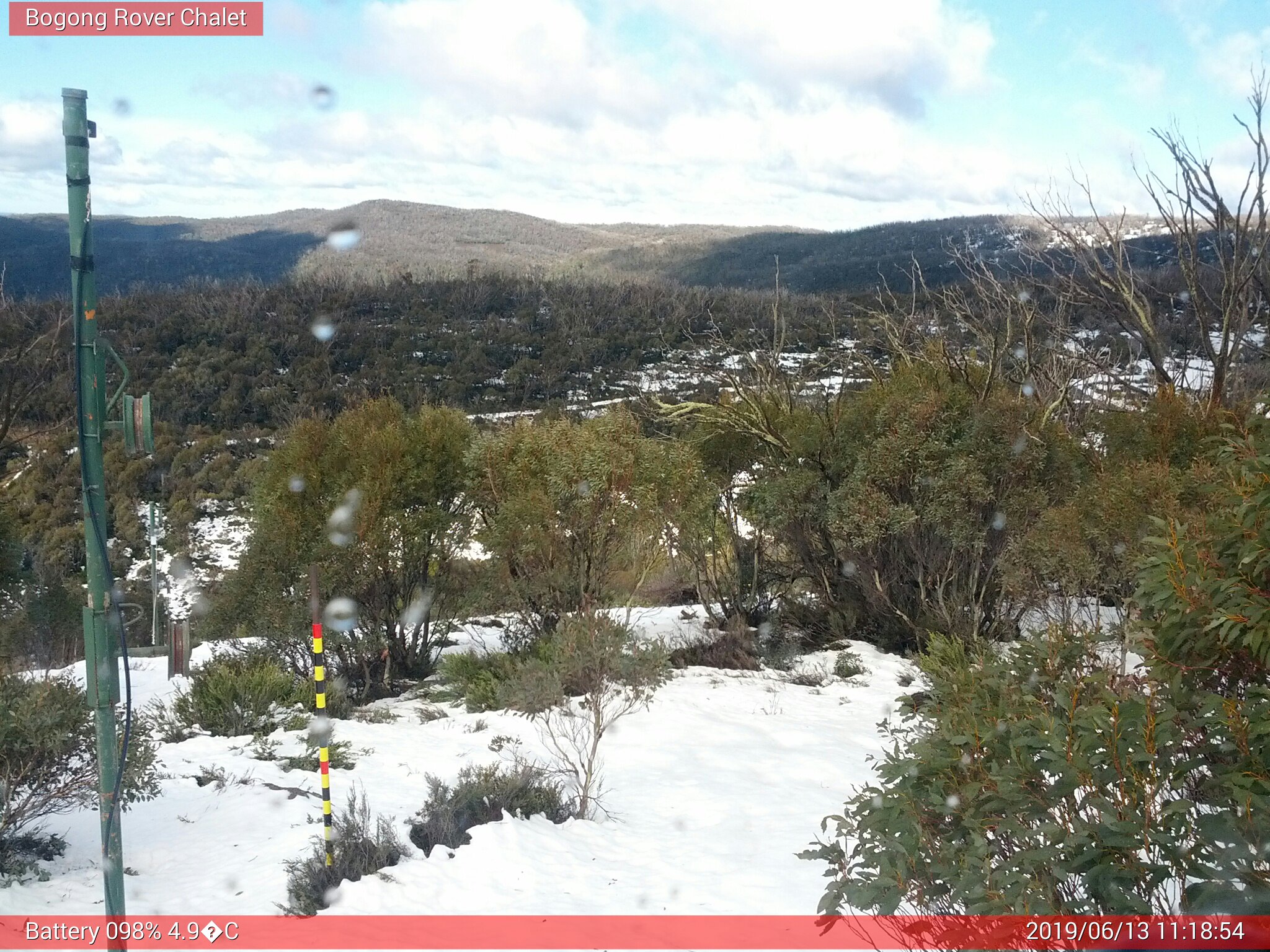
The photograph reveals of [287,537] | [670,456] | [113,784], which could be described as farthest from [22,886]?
[670,456]

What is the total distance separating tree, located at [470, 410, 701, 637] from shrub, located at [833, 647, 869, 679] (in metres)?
2.74

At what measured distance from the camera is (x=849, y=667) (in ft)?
38.9

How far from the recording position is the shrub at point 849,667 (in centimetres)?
1174

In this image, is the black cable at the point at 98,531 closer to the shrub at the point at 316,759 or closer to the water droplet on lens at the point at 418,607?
the shrub at the point at 316,759

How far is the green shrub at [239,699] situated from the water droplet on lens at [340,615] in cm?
124

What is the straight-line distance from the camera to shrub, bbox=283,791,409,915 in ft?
16.5

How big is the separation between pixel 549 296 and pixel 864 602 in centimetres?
4779

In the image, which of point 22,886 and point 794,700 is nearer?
point 22,886

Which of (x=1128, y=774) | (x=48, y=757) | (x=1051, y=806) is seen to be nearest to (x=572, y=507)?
(x=48, y=757)

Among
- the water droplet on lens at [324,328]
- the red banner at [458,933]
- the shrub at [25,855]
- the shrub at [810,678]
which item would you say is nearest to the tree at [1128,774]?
the red banner at [458,933]

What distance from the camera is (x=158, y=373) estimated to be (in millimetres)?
42500

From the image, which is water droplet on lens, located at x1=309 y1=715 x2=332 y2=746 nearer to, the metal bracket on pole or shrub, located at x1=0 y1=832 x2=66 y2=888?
shrub, located at x1=0 y1=832 x2=66 y2=888

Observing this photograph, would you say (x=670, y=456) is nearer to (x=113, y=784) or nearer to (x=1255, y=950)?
(x=113, y=784)

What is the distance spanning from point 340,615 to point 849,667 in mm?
6515
